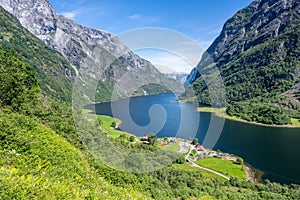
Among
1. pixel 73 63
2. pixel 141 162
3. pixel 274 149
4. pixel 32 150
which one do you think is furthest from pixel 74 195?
pixel 73 63

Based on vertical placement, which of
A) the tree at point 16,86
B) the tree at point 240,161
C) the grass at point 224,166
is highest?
the tree at point 16,86

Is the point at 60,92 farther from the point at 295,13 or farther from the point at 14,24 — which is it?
the point at 295,13

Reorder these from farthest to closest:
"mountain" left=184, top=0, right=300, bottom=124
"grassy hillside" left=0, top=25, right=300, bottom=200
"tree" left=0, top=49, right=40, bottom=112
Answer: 1. "mountain" left=184, top=0, right=300, bottom=124
2. "tree" left=0, top=49, right=40, bottom=112
3. "grassy hillside" left=0, top=25, right=300, bottom=200

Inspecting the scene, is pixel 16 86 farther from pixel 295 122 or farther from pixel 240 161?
pixel 295 122

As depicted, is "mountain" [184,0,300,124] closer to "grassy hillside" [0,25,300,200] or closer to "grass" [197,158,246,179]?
"grass" [197,158,246,179]

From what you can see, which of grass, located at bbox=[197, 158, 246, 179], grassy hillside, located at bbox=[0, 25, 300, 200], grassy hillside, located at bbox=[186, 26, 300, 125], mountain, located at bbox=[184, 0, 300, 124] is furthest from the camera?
mountain, located at bbox=[184, 0, 300, 124]

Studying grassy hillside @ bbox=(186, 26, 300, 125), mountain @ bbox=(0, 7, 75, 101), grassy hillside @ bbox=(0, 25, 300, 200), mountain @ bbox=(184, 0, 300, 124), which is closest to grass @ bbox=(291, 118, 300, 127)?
grassy hillside @ bbox=(186, 26, 300, 125)

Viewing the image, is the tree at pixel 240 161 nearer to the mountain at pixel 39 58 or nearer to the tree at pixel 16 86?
the tree at pixel 16 86

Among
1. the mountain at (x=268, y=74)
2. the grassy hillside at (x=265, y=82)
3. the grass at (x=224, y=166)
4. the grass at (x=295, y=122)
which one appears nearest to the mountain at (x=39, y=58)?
the mountain at (x=268, y=74)

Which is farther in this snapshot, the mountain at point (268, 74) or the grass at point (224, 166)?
the mountain at point (268, 74)
